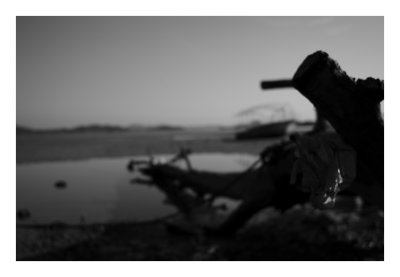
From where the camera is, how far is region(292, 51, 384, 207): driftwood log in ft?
4.98

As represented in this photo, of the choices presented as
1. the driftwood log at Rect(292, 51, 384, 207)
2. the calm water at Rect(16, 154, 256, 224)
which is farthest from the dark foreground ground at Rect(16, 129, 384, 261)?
the driftwood log at Rect(292, 51, 384, 207)

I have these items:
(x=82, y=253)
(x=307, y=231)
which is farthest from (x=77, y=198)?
(x=307, y=231)

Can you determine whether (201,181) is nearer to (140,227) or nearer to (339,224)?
(140,227)

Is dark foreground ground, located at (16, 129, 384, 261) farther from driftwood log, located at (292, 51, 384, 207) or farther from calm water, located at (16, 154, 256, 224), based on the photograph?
driftwood log, located at (292, 51, 384, 207)

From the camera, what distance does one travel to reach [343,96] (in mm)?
1546

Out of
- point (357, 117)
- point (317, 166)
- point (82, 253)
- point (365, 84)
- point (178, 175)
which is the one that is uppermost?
point (365, 84)

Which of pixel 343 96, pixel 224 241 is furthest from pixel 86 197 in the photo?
pixel 343 96

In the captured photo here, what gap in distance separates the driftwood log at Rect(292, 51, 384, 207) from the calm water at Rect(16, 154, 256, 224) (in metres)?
7.22

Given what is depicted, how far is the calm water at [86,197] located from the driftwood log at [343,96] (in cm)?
722

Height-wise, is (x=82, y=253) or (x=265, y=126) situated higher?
(x=265, y=126)

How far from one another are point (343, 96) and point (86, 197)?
9.85 meters

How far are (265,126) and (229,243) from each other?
32.3 metres

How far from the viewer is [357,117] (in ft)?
5.29

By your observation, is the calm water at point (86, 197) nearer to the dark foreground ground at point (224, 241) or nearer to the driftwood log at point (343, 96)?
the dark foreground ground at point (224, 241)
